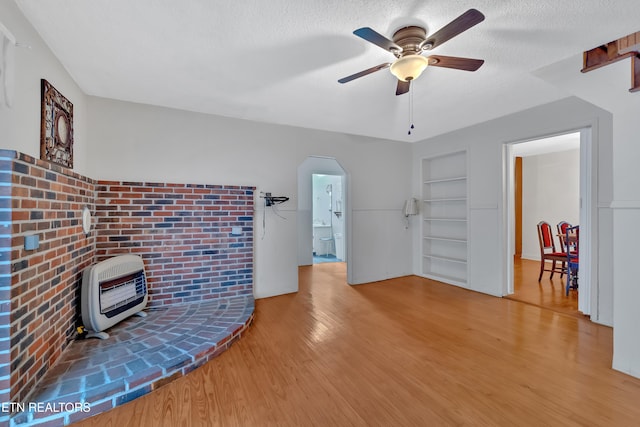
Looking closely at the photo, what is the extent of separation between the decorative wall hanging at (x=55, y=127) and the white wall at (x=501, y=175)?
470cm

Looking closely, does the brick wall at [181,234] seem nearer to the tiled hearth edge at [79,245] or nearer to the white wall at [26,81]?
the tiled hearth edge at [79,245]

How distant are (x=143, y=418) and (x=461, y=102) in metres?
3.95

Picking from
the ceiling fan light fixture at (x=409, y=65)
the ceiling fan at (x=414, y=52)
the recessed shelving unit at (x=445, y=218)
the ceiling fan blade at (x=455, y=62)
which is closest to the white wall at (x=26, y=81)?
the ceiling fan at (x=414, y=52)

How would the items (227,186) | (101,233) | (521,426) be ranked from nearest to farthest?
(521,426)
(101,233)
(227,186)

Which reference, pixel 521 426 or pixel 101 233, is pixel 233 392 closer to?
pixel 521 426

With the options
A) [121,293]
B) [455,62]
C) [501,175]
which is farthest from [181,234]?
[501,175]

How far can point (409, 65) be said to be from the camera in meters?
1.89

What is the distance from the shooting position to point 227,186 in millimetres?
3443

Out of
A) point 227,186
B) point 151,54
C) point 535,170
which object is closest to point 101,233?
point 227,186

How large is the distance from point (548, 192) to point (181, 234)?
736 cm

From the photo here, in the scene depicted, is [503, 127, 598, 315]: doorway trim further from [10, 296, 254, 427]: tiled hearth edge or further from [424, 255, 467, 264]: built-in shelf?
[10, 296, 254, 427]: tiled hearth edge

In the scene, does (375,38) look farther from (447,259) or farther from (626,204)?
(447,259)

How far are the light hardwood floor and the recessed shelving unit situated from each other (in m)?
1.40

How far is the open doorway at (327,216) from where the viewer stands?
7168mm
